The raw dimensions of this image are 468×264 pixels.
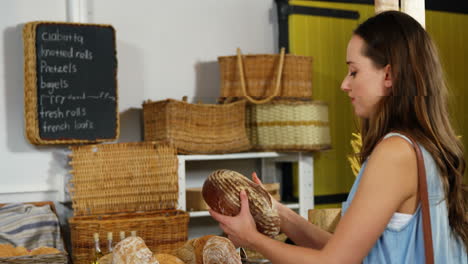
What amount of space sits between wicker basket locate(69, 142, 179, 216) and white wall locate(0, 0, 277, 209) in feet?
1.34

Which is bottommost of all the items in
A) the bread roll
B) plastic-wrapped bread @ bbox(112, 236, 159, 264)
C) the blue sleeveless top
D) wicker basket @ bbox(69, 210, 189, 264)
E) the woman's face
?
wicker basket @ bbox(69, 210, 189, 264)

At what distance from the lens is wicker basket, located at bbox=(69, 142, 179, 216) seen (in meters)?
3.62

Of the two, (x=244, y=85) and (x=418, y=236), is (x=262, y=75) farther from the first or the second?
(x=418, y=236)

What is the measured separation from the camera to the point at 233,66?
4.14 metres

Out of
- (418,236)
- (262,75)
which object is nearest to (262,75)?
(262,75)

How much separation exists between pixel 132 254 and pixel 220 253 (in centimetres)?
28

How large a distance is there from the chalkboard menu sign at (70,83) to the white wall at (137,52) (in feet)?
0.83

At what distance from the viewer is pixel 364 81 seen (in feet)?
4.93

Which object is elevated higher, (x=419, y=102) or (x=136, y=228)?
(x=419, y=102)

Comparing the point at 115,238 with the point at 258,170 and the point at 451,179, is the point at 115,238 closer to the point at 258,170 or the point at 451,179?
the point at 258,170

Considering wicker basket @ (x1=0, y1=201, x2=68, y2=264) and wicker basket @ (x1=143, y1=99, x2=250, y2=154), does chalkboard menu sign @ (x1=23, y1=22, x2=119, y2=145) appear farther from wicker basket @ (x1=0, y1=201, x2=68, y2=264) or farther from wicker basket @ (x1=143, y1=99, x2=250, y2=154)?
wicker basket @ (x1=0, y1=201, x2=68, y2=264)

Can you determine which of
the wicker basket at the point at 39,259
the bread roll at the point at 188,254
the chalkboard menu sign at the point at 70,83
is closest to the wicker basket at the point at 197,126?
the chalkboard menu sign at the point at 70,83

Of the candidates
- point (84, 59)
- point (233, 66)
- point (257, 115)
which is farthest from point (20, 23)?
point (257, 115)

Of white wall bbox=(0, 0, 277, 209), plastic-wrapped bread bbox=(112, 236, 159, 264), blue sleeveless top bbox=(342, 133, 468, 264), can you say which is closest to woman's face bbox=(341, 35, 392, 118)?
blue sleeveless top bbox=(342, 133, 468, 264)
